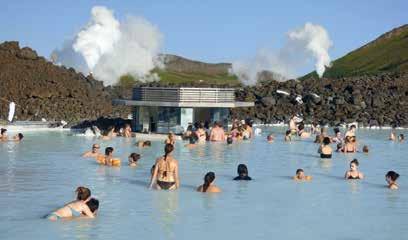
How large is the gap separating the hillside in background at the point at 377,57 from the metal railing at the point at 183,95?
153ft

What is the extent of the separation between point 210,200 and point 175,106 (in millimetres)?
15713

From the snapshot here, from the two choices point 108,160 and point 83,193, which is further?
point 108,160

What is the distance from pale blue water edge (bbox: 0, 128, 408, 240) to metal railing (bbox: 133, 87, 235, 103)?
7.41 metres

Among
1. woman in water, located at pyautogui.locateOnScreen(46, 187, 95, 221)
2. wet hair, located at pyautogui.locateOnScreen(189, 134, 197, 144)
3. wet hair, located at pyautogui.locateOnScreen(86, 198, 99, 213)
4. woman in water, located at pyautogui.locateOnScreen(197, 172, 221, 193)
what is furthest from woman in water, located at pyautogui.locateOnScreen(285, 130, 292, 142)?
woman in water, located at pyautogui.locateOnScreen(46, 187, 95, 221)

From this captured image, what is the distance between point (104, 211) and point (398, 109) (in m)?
33.1

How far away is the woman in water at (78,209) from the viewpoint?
1088cm

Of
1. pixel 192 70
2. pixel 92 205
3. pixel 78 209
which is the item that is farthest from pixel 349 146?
pixel 192 70

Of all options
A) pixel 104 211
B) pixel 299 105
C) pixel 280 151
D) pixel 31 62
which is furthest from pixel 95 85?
pixel 104 211

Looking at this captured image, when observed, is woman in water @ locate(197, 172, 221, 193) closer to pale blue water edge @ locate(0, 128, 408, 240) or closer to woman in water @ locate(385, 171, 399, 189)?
pale blue water edge @ locate(0, 128, 408, 240)

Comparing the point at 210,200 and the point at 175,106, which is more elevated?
the point at 175,106

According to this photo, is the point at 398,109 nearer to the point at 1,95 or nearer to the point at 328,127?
the point at 328,127

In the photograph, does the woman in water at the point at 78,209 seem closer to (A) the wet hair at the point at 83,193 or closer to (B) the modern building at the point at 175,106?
(A) the wet hair at the point at 83,193

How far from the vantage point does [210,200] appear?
12867 mm

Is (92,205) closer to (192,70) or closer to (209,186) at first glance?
(209,186)
